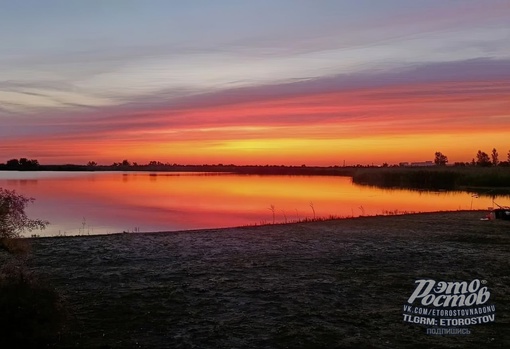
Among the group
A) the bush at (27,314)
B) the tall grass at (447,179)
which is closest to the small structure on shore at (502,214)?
the bush at (27,314)

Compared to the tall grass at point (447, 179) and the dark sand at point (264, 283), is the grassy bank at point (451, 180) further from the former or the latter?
the dark sand at point (264, 283)

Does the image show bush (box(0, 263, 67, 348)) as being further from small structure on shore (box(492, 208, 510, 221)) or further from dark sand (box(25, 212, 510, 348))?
small structure on shore (box(492, 208, 510, 221))

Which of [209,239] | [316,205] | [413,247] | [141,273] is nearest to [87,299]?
[141,273]

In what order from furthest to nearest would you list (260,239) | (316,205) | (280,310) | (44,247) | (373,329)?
(316,205) → (260,239) → (44,247) → (280,310) → (373,329)

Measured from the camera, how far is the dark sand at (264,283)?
6254mm

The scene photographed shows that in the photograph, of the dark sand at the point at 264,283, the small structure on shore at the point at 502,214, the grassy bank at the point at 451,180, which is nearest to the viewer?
the dark sand at the point at 264,283

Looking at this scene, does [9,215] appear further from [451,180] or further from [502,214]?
[451,180]

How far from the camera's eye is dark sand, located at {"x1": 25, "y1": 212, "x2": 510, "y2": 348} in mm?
6254

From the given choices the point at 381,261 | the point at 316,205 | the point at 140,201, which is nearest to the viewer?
the point at 381,261

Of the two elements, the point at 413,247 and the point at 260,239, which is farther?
the point at 260,239

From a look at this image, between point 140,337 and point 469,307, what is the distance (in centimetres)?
493

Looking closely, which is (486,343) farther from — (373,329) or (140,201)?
(140,201)

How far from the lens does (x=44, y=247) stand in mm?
12703

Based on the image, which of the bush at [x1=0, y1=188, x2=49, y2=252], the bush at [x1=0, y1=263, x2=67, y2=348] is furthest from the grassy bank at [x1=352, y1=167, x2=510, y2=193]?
the bush at [x1=0, y1=263, x2=67, y2=348]
